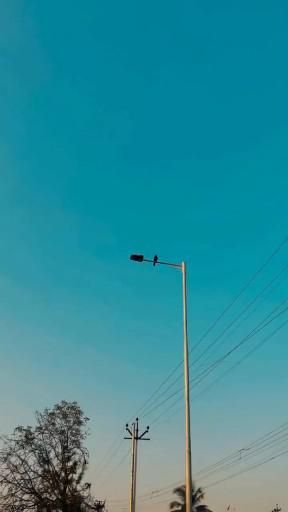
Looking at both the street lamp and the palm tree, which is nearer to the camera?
the street lamp

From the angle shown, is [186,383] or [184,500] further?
[184,500]

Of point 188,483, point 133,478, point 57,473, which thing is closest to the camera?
point 188,483

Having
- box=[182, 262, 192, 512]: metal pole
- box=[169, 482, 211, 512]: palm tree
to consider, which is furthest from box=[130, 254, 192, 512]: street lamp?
box=[169, 482, 211, 512]: palm tree

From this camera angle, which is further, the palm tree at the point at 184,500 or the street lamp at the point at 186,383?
the palm tree at the point at 184,500

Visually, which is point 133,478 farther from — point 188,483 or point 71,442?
point 188,483

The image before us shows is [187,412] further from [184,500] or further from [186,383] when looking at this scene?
[184,500]

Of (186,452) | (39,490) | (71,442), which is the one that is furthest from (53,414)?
(186,452)

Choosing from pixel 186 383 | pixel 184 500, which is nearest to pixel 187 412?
pixel 186 383

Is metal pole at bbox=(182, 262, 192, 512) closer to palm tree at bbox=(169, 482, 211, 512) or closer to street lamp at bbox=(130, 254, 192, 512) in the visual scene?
street lamp at bbox=(130, 254, 192, 512)

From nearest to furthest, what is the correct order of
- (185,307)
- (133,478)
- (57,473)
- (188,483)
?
1. (188,483)
2. (185,307)
3. (133,478)
4. (57,473)

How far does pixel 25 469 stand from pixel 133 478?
393 inches

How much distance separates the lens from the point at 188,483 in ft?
49.3

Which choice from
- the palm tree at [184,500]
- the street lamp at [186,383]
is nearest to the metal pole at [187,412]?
the street lamp at [186,383]

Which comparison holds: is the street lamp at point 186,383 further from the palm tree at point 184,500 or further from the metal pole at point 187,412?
the palm tree at point 184,500
